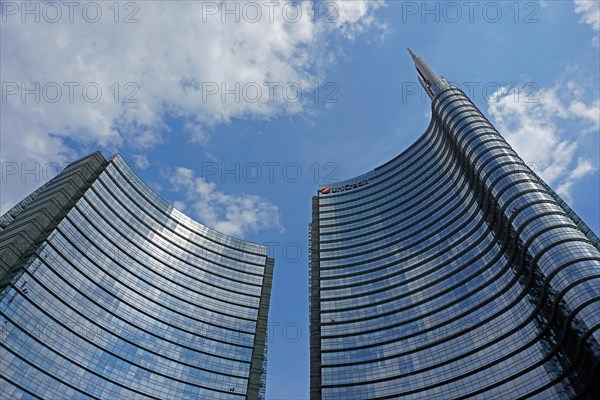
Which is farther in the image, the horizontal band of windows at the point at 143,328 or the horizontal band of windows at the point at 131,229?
the horizontal band of windows at the point at 131,229

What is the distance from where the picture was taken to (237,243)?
406 ft

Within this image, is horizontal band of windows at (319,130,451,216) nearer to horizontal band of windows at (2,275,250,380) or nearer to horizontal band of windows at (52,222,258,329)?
horizontal band of windows at (52,222,258,329)

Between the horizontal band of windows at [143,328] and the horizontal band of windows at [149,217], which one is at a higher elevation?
the horizontal band of windows at [149,217]

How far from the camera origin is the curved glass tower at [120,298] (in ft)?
233

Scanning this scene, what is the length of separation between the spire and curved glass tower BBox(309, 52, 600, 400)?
13.8 m

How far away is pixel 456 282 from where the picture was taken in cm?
8956

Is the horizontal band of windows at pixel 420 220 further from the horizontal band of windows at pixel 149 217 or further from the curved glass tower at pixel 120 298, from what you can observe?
the curved glass tower at pixel 120 298

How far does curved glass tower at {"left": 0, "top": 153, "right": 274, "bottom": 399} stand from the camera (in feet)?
233

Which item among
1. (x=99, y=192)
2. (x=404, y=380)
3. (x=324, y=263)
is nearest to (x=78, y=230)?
(x=99, y=192)

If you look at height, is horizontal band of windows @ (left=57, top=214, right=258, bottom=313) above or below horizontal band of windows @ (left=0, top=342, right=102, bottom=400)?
above

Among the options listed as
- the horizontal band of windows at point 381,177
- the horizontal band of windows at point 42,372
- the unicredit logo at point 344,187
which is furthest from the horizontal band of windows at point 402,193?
the horizontal band of windows at point 42,372

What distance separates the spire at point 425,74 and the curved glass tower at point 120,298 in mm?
71577

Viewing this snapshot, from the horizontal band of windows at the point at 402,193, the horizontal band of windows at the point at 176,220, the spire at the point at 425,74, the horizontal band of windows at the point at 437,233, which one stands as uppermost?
the spire at the point at 425,74

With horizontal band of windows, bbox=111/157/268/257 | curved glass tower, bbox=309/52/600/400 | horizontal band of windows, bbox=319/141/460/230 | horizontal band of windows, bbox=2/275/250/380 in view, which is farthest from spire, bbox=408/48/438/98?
horizontal band of windows, bbox=2/275/250/380
